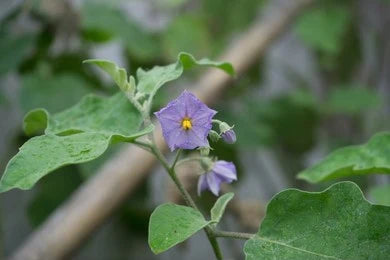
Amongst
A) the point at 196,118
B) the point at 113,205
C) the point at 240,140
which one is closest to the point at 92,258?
the point at 240,140

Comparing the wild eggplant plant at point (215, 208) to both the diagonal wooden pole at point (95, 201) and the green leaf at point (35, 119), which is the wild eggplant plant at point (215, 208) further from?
the diagonal wooden pole at point (95, 201)

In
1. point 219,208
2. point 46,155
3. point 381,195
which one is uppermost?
point 46,155

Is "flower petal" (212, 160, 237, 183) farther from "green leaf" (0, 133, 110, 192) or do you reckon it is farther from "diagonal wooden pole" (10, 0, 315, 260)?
"diagonal wooden pole" (10, 0, 315, 260)

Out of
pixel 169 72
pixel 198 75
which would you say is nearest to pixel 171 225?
pixel 169 72

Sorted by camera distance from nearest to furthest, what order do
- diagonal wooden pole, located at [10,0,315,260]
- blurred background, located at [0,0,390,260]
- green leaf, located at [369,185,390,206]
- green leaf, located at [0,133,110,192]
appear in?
green leaf, located at [0,133,110,192] → green leaf, located at [369,185,390,206] → diagonal wooden pole, located at [10,0,315,260] → blurred background, located at [0,0,390,260]

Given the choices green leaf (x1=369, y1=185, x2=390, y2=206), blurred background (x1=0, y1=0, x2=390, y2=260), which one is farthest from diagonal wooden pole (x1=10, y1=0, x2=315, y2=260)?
green leaf (x1=369, y1=185, x2=390, y2=206)

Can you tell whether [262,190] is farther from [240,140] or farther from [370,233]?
[370,233]

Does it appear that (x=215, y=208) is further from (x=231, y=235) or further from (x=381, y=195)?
(x=381, y=195)
